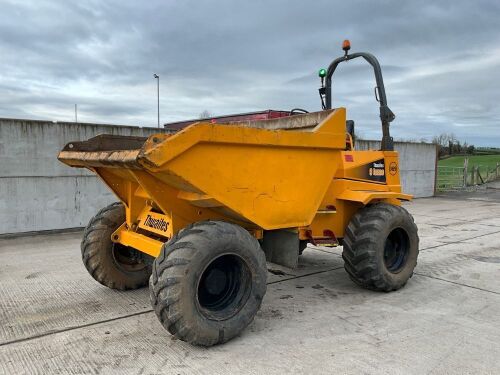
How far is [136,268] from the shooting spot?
467 centimetres

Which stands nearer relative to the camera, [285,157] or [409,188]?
[285,157]

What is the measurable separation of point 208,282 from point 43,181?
18.1 feet

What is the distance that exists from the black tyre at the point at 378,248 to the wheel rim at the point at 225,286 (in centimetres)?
144

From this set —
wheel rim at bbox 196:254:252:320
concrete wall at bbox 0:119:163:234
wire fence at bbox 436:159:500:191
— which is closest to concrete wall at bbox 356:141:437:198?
wire fence at bbox 436:159:500:191

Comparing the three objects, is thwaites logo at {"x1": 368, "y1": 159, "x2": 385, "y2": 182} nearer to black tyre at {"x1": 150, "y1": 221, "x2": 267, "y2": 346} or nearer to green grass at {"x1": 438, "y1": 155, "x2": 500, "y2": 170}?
black tyre at {"x1": 150, "y1": 221, "x2": 267, "y2": 346}

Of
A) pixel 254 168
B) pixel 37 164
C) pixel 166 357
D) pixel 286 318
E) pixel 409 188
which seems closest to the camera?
pixel 166 357

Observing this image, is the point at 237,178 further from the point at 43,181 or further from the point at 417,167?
the point at 417,167

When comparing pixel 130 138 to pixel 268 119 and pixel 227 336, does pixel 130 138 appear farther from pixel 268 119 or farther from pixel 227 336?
pixel 227 336

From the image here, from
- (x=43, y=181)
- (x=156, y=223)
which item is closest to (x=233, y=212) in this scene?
(x=156, y=223)

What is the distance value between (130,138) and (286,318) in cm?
215

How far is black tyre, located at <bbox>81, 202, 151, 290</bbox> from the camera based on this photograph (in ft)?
14.4

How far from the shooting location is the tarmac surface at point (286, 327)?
10.1 feet

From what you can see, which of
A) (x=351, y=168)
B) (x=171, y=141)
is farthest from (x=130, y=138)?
(x=351, y=168)

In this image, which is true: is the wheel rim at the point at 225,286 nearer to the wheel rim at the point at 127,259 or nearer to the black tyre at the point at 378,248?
the wheel rim at the point at 127,259
